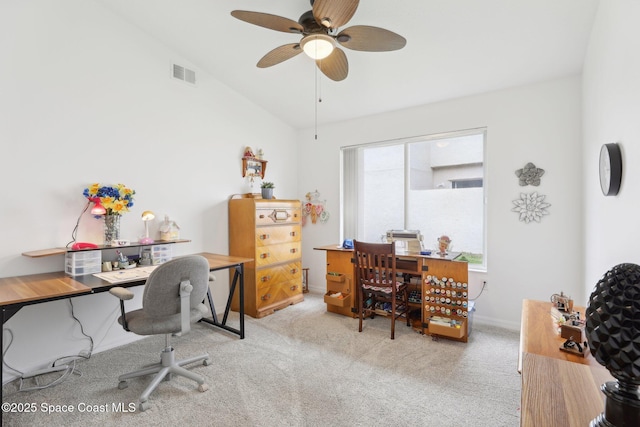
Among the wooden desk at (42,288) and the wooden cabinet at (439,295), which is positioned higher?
the wooden desk at (42,288)

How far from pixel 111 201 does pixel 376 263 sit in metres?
2.50

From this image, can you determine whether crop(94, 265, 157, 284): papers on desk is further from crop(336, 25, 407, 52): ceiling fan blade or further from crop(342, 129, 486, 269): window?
crop(342, 129, 486, 269): window

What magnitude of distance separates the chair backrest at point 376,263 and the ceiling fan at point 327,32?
5.46 ft

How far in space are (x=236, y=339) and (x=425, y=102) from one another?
3.43 meters

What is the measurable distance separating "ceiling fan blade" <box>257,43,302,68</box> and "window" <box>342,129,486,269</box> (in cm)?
211

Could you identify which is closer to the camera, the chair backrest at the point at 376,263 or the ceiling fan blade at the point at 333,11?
the ceiling fan blade at the point at 333,11

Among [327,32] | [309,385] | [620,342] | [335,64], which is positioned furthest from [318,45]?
[309,385]

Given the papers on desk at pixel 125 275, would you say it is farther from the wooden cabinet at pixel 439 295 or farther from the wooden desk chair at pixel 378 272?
the wooden cabinet at pixel 439 295

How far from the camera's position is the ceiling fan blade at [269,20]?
1947 millimetres

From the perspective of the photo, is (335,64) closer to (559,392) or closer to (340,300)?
(559,392)

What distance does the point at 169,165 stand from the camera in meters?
3.33

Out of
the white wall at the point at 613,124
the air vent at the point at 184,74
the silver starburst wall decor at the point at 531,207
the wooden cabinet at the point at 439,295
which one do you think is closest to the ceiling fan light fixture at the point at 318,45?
the white wall at the point at 613,124

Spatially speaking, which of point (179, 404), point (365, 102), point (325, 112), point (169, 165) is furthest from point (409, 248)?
point (169, 165)

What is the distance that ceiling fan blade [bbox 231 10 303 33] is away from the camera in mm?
1947
